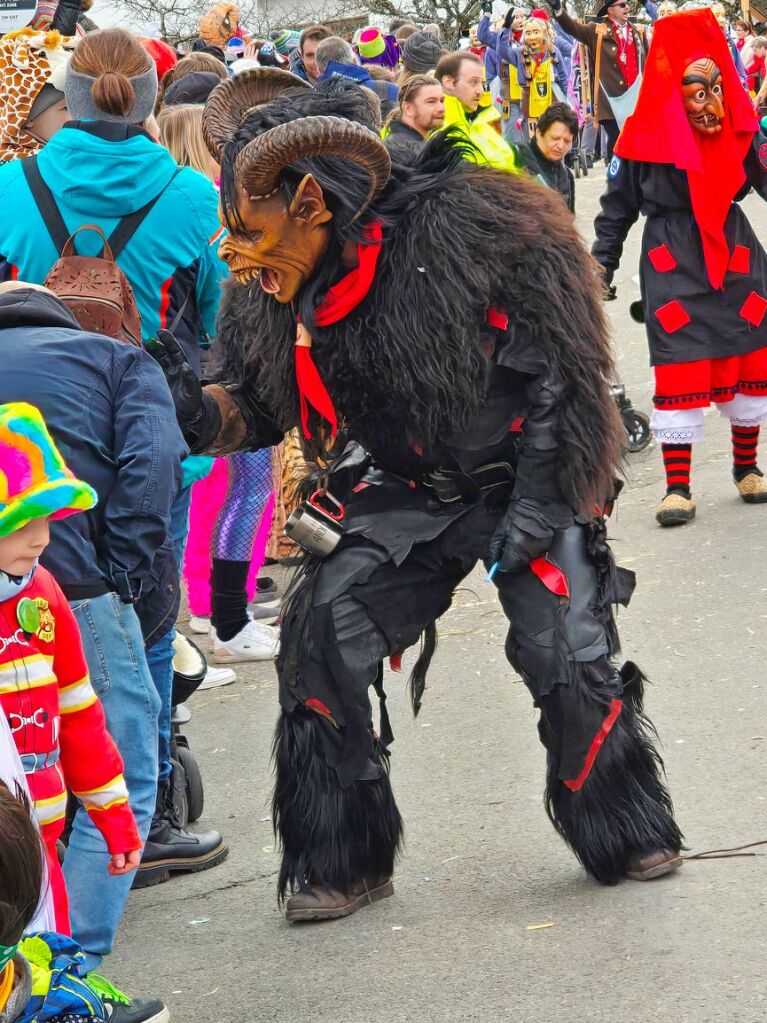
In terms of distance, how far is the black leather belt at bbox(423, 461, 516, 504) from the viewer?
3672mm

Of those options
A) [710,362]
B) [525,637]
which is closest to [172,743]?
[525,637]

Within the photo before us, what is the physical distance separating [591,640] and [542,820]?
83 centimetres

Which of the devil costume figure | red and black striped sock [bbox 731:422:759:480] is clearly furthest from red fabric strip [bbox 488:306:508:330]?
red and black striped sock [bbox 731:422:759:480]

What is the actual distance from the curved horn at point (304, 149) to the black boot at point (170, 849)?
1.84 meters

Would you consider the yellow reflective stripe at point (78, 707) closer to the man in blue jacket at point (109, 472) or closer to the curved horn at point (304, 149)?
the man in blue jacket at point (109, 472)

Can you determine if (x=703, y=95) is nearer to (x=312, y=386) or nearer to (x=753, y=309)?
(x=753, y=309)

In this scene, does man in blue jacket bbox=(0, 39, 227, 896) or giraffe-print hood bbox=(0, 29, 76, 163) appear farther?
giraffe-print hood bbox=(0, 29, 76, 163)

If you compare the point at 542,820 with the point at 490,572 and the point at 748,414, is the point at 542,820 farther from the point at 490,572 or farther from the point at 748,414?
the point at 748,414

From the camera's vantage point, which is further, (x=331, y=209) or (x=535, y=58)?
(x=535, y=58)

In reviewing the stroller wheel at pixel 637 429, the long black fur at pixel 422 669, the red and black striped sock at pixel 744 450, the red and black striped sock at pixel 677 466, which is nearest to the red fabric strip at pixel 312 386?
the long black fur at pixel 422 669

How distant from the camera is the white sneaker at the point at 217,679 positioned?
593 centimetres

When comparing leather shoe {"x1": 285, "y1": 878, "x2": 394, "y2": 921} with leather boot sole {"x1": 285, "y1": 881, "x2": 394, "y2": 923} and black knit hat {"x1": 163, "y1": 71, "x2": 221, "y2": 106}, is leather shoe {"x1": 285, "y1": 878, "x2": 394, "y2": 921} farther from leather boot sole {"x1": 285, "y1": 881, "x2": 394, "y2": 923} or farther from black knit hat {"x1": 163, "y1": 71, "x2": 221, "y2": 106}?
black knit hat {"x1": 163, "y1": 71, "x2": 221, "y2": 106}

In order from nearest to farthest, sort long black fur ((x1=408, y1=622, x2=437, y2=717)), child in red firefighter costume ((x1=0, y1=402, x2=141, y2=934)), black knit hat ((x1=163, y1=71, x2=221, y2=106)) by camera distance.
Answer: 1. child in red firefighter costume ((x1=0, y1=402, x2=141, y2=934))
2. long black fur ((x1=408, y1=622, x2=437, y2=717))
3. black knit hat ((x1=163, y1=71, x2=221, y2=106))

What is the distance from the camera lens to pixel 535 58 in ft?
60.0
